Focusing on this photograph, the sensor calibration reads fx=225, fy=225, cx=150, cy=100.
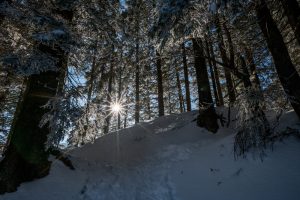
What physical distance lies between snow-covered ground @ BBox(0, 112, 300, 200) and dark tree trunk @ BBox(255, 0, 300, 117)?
109 cm

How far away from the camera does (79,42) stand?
20.5ft

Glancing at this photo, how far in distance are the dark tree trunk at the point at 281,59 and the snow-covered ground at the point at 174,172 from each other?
1.09 metres

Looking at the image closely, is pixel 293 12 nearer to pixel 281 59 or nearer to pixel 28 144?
pixel 281 59

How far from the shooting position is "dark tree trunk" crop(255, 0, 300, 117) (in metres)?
5.57

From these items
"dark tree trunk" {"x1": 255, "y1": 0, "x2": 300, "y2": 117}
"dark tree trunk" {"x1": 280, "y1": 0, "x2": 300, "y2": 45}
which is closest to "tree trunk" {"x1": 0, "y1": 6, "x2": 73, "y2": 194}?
"dark tree trunk" {"x1": 255, "y1": 0, "x2": 300, "y2": 117}

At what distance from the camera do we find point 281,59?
588 centimetres

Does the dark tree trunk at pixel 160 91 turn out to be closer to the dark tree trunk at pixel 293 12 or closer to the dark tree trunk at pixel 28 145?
the dark tree trunk at pixel 28 145

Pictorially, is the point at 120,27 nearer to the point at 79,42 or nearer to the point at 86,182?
the point at 79,42

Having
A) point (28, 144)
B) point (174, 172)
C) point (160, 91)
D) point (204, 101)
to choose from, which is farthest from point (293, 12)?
point (160, 91)

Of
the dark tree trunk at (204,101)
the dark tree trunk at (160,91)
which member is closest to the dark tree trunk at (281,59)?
the dark tree trunk at (204,101)

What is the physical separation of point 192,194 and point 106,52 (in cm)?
567

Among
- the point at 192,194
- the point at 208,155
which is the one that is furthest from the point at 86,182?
the point at 208,155

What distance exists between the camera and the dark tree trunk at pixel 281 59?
18.3ft

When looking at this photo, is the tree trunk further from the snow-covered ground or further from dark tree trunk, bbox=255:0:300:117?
dark tree trunk, bbox=255:0:300:117
